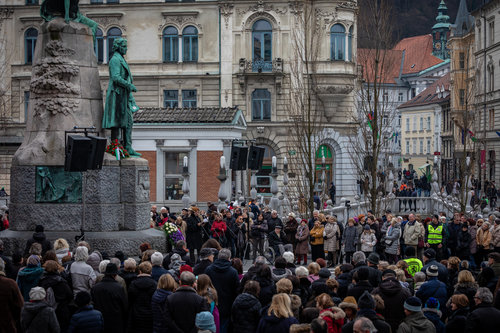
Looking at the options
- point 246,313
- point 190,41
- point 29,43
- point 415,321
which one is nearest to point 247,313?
point 246,313

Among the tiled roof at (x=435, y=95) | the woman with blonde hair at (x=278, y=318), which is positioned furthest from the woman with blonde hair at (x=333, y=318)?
the tiled roof at (x=435, y=95)

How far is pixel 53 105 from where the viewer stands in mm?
17125

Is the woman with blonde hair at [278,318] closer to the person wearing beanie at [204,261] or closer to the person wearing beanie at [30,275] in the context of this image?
the person wearing beanie at [204,261]

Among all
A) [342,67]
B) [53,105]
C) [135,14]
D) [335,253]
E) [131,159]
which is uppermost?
[135,14]

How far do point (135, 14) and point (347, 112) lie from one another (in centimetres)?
1550

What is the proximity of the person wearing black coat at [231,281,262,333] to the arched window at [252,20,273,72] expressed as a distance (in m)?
42.0

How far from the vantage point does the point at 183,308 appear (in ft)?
33.3

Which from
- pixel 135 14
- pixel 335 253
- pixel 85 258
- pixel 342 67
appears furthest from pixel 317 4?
pixel 85 258

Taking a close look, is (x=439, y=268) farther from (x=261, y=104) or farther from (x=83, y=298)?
(x=261, y=104)

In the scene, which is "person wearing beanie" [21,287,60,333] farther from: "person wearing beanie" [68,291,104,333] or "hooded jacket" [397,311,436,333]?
"hooded jacket" [397,311,436,333]

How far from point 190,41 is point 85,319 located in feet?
144

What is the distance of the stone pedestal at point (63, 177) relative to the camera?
55.6ft

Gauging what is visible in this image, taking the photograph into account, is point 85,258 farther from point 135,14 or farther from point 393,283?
point 135,14

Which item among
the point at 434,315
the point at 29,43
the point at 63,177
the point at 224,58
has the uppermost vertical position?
the point at 29,43
